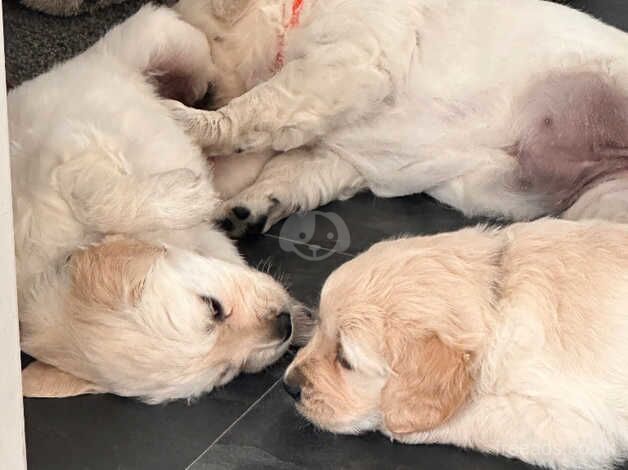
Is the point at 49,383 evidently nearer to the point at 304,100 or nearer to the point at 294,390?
the point at 294,390

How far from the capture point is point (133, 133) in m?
2.72

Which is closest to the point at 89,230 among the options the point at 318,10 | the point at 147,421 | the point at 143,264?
the point at 143,264

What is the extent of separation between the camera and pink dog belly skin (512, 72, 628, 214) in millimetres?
2834

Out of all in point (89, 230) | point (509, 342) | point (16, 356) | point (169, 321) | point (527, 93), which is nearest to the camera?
point (16, 356)

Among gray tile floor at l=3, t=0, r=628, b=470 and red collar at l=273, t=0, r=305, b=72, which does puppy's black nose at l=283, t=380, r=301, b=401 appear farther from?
red collar at l=273, t=0, r=305, b=72

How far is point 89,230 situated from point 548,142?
144cm

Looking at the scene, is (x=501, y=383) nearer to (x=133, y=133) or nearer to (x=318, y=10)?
(x=133, y=133)

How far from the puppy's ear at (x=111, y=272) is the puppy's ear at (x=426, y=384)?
64cm

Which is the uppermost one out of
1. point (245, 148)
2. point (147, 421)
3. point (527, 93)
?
point (527, 93)

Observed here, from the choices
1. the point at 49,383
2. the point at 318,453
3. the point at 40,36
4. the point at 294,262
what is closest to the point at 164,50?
the point at 40,36

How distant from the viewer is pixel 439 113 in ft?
9.92

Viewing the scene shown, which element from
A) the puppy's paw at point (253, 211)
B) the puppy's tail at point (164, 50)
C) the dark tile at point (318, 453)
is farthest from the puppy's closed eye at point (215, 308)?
the puppy's tail at point (164, 50)

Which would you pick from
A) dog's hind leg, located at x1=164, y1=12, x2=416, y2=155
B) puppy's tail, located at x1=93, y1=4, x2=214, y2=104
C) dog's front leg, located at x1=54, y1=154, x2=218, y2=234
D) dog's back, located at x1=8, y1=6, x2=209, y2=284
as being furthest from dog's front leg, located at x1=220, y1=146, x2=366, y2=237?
dog's front leg, located at x1=54, y1=154, x2=218, y2=234

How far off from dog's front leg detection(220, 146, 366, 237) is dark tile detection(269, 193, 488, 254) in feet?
0.14
